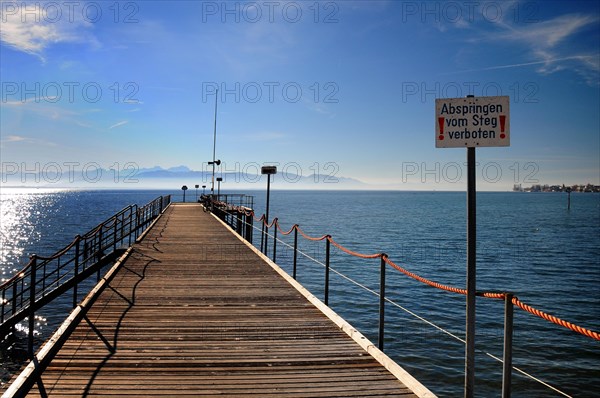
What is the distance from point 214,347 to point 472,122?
13.4 ft

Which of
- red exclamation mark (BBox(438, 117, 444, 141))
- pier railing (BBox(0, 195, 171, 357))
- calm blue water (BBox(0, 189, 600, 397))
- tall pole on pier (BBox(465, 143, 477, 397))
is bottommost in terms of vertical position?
calm blue water (BBox(0, 189, 600, 397))

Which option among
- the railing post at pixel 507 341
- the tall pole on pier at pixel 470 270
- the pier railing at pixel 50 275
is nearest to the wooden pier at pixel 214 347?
the tall pole on pier at pixel 470 270

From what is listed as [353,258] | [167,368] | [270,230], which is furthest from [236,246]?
[270,230]

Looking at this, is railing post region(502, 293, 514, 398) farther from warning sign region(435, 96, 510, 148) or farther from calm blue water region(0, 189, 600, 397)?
calm blue water region(0, 189, 600, 397)

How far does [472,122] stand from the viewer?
162 inches

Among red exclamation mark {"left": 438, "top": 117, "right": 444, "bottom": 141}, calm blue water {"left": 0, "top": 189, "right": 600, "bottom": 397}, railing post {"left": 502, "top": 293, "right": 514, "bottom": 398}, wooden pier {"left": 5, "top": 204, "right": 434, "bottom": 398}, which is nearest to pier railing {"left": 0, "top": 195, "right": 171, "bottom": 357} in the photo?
wooden pier {"left": 5, "top": 204, "right": 434, "bottom": 398}

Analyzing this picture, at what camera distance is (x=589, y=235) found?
162 feet

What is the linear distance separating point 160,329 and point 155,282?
3.34m

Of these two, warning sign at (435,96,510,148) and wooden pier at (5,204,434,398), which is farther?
wooden pier at (5,204,434,398)

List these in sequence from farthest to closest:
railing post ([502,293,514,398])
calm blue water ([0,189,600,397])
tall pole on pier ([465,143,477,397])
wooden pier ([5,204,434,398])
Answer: calm blue water ([0,189,600,397]), wooden pier ([5,204,434,398]), tall pole on pier ([465,143,477,397]), railing post ([502,293,514,398])

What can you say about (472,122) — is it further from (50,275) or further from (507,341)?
(50,275)

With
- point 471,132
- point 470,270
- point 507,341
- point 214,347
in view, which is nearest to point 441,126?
point 471,132

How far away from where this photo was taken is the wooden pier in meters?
4.53

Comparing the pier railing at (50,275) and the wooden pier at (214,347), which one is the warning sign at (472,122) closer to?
the wooden pier at (214,347)
